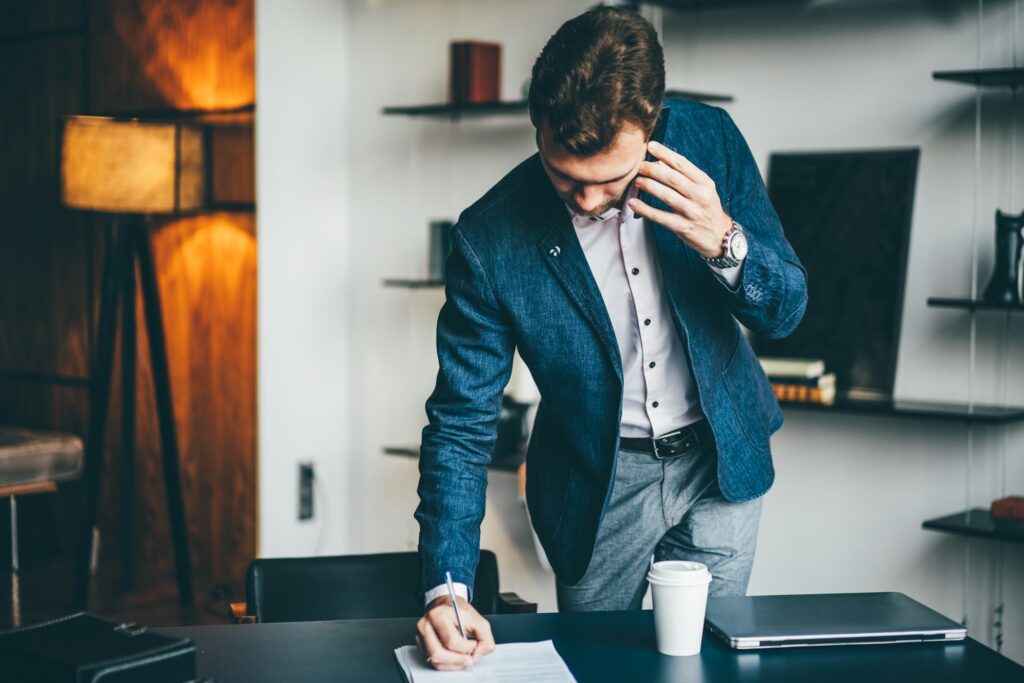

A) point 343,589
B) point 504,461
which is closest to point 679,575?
point 343,589

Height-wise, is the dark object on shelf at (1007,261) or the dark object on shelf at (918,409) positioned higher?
the dark object on shelf at (1007,261)

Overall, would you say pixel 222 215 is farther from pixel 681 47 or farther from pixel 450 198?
pixel 681 47

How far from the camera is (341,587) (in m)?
2.18

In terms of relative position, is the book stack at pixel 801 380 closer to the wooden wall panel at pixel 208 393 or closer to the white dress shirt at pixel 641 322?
the white dress shirt at pixel 641 322

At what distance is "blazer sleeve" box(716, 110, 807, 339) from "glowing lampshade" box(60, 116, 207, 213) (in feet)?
9.38

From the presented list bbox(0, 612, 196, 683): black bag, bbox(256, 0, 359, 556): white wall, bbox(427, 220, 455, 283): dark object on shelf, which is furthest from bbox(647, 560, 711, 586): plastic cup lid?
bbox(256, 0, 359, 556): white wall

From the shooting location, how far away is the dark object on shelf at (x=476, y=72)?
401 cm

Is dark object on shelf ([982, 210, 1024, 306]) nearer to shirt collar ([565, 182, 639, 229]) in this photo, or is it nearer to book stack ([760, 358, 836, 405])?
book stack ([760, 358, 836, 405])

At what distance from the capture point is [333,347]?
4617 millimetres

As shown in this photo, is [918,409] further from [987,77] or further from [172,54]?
[172,54]

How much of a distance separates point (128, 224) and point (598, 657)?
345 cm

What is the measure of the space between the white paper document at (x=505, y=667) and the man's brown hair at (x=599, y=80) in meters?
0.69

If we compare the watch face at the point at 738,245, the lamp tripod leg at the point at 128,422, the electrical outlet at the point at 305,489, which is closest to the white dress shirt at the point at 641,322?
the watch face at the point at 738,245

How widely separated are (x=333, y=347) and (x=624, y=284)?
2.77 metres
